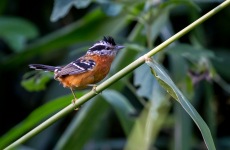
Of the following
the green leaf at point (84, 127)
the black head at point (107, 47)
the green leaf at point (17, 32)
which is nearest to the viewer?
the black head at point (107, 47)

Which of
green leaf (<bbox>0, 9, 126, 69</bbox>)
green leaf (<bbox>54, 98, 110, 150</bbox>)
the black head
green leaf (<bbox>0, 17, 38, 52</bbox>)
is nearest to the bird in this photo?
the black head

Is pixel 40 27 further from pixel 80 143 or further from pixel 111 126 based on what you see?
pixel 80 143

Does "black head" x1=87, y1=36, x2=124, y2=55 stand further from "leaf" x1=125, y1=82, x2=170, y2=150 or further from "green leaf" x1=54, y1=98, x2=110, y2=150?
"green leaf" x1=54, y1=98, x2=110, y2=150

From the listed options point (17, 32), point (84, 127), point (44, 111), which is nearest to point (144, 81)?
A: point (44, 111)

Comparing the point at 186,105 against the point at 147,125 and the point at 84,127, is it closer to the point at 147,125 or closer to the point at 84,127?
the point at 147,125

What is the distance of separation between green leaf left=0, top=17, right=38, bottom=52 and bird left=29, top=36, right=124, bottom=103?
5.76 feet

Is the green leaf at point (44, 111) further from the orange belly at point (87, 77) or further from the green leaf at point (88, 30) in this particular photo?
the green leaf at point (88, 30)

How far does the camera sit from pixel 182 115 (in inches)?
135

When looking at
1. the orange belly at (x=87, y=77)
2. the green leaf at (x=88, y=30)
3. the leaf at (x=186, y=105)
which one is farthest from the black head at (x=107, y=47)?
the green leaf at (x=88, y=30)

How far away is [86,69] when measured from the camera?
94.6 inches

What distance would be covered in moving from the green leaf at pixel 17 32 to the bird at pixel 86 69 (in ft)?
5.76

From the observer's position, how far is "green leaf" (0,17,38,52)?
4214 millimetres

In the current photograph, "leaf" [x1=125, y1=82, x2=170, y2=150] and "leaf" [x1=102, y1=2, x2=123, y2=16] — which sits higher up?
"leaf" [x1=102, y1=2, x2=123, y2=16]

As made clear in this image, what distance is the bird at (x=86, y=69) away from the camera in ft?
7.77
